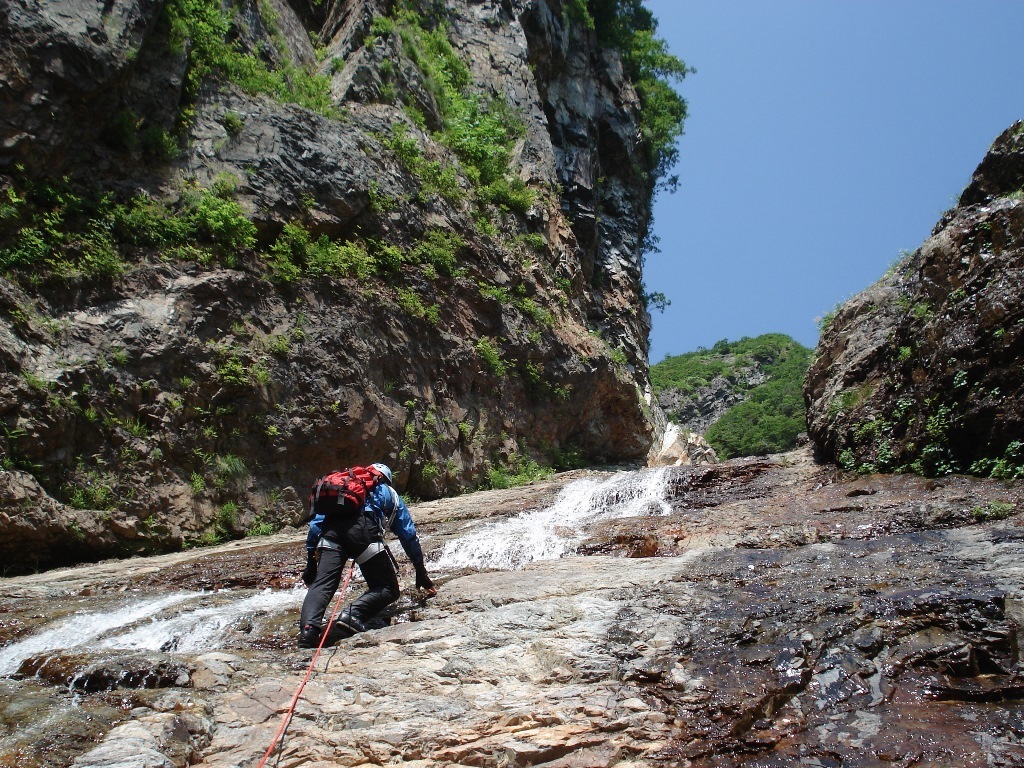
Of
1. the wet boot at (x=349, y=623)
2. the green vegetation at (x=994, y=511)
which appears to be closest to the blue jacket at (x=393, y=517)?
the wet boot at (x=349, y=623)

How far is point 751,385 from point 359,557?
204 feet

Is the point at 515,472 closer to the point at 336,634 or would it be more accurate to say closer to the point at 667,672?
the point at 336,634

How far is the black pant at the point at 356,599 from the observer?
5148mm

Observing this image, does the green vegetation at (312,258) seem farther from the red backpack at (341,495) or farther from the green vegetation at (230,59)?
the red backpack at (341,495)

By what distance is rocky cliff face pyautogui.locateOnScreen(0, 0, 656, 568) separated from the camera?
952cm

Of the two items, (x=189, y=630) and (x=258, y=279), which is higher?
(x=258, y=279)

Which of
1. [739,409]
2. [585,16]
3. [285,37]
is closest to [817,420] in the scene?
[285,37]

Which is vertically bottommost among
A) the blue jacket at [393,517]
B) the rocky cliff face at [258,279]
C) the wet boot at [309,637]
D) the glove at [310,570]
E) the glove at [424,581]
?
the wet boot at [309,637]

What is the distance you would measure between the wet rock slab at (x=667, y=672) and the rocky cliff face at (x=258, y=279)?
5329 millimetres

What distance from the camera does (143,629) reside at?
5.95 meters

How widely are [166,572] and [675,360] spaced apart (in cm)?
7123

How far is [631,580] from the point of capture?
5598 millimetres

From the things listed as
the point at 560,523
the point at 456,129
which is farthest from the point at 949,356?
the point at 456,129

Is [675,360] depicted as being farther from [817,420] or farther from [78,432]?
[78,432]
